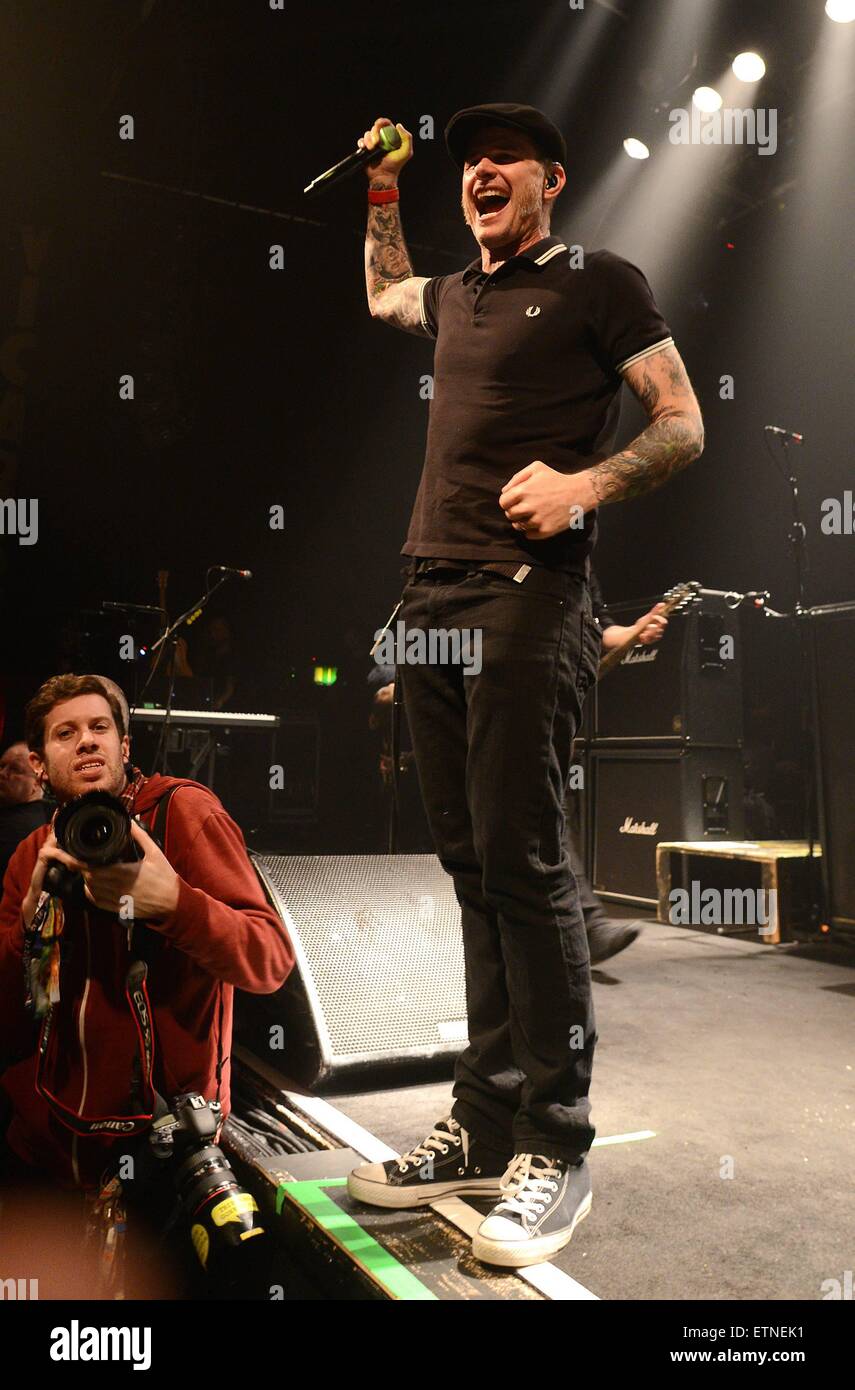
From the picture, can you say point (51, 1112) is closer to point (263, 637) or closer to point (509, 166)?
point (509, 166)

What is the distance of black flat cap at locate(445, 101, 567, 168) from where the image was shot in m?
1.53

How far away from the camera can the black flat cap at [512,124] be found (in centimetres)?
153

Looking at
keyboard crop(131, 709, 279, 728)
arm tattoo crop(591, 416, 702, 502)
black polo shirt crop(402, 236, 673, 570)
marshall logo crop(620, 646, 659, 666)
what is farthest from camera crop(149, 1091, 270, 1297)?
marshall logo crop(620, 646, 659, 666)

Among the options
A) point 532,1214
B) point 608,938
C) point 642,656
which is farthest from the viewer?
point 642,656

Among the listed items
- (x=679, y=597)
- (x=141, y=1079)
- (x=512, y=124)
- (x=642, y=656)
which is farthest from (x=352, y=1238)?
(x=642, y=656)

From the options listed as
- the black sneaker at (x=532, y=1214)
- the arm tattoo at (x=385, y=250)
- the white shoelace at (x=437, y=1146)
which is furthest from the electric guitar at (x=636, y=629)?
the black sneaker at (x=532, y=1214)

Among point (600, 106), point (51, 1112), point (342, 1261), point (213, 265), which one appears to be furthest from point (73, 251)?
point (342, 1261)

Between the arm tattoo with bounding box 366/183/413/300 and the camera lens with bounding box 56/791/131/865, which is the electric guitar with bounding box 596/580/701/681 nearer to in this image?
the arm tattoo with bounding box 366/183/413/300

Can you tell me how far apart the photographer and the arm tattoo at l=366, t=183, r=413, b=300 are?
1019 mm

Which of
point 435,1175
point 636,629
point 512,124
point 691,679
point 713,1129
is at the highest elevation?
point 512,124

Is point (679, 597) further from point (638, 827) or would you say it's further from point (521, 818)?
point (521, 818)

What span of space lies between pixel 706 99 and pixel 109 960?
5.47m

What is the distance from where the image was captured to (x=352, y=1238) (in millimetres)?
1451
